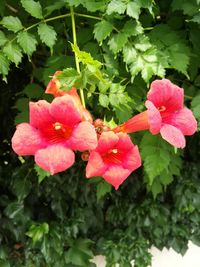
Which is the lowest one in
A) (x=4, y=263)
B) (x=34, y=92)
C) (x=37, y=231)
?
(x=4, y=263)

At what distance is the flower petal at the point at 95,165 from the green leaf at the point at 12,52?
88 centimetres

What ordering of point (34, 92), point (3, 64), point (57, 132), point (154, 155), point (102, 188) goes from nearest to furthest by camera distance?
point (57, 132), point (3, 64), point (154, 155), point (34, 92), point (102, 188)

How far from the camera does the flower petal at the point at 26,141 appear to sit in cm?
103

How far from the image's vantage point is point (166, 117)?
1.21 m

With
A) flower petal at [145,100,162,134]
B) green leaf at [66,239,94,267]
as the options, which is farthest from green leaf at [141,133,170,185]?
flower petal at [145,100,162,134]

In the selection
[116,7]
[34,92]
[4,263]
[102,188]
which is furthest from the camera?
[4,263]

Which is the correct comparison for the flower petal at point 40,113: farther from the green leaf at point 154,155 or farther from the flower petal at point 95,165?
the green leaf at point 154,155

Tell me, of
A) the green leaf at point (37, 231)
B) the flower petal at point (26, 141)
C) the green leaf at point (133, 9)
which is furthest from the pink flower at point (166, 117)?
the green leaf at point (37, 231)

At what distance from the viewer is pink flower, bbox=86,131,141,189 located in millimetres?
1070

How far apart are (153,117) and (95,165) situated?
183mm

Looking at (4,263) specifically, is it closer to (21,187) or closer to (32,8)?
(21,187)

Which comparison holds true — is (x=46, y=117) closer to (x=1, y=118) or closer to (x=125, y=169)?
(x=125, y=169)

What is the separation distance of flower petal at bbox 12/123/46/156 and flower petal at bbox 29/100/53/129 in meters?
0.03

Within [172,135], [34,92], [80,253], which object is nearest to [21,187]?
[80,253]
